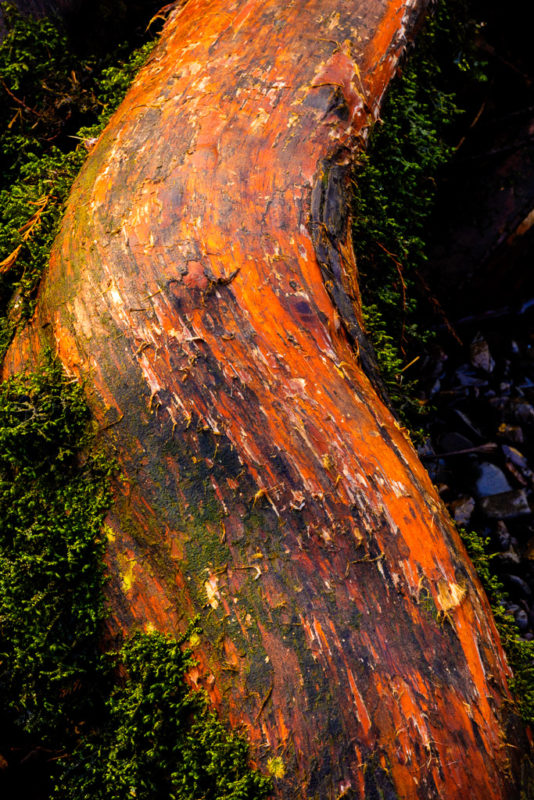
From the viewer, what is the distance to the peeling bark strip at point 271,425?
162cm

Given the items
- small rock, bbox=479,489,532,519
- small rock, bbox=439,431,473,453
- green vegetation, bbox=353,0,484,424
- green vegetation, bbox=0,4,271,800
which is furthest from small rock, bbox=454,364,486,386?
green vegetation, bbox=0,4,271,800

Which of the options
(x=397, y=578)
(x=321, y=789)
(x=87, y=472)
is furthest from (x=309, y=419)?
(x=321, y=789)

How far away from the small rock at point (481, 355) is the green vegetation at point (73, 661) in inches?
119

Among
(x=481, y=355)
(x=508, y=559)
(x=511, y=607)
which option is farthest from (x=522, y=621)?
(x=481, y=355)

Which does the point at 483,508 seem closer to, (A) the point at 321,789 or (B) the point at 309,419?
(B) the point at 309,419

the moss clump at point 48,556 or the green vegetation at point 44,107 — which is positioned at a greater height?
the green vegetation at point 44,107

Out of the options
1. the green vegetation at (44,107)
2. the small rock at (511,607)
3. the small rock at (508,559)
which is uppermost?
the green vegetation at (44,107)

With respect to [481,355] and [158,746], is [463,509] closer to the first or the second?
[481,355]


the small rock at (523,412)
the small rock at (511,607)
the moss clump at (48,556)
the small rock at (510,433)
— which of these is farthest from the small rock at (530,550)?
the moss clump at (48,556)

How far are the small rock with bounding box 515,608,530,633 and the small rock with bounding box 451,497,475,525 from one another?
0.57 m

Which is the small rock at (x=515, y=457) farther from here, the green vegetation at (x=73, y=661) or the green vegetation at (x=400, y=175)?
the green vegetation at (x=73, y=661)

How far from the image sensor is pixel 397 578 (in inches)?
68.5

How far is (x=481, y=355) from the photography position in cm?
396

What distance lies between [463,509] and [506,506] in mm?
289
